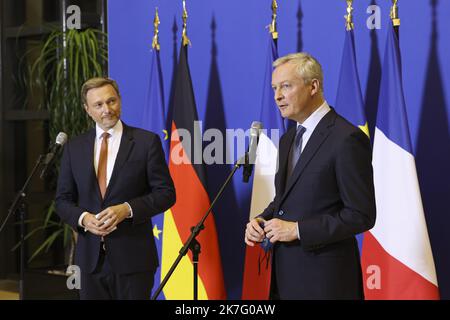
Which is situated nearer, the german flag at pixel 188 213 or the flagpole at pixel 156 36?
the german flag at pixel 188 213

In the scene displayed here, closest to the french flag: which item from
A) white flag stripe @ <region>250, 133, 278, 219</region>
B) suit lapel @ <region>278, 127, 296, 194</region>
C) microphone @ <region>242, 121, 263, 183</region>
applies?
white flag stripe @ <region>250, 133, 278, 219</region>

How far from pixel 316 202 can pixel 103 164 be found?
1.18 m

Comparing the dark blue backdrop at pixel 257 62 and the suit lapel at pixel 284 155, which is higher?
the dark blue backdrop at pixel 257 62

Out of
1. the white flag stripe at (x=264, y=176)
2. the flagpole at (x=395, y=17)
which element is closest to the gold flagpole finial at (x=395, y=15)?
the flagpole at (x=395, y=17)

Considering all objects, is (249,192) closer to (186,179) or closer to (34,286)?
(186,179)

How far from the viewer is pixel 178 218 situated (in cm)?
437

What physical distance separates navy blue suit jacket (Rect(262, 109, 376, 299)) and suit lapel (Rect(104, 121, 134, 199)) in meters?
0.90

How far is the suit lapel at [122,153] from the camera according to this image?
3244 millimetres

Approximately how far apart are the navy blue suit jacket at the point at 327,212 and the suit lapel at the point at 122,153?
901 millimetres

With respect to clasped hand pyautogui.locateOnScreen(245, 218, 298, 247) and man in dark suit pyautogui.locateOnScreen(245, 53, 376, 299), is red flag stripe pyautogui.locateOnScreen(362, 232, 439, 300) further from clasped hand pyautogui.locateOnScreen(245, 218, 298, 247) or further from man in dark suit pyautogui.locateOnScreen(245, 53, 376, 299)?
clasped hand pyautogui.locateOnScreen(245, 218, 298, 247)

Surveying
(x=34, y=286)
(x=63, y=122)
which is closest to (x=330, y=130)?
(x=63, y=122)

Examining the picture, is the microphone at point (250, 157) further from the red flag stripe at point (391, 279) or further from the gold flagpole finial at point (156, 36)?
the gold flagpole finial at point (156, 36)

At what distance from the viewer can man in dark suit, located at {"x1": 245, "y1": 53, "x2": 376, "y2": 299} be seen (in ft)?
8.15

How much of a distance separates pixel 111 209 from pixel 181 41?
1.86 meters
